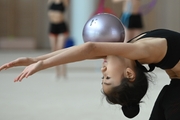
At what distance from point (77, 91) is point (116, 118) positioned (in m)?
1.92

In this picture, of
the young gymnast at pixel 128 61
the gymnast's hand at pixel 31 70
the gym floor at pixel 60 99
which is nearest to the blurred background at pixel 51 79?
the gym floor at pixel 60 99

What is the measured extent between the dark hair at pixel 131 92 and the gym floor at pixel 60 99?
0.23 meters

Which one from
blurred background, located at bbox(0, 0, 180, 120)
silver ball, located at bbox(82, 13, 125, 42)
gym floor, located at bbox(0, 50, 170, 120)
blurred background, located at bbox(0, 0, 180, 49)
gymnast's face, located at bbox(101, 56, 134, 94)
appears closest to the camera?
gymnast's face, located at bbox(101, 56, 134, 94)

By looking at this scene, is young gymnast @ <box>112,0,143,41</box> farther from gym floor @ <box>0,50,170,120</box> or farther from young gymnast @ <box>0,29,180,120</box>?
young gymnast @ <box>0,29,180,120</box>

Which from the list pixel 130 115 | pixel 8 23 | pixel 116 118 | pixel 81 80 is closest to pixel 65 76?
pixel 81 80

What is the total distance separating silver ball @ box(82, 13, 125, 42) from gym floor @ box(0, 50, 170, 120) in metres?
0.53

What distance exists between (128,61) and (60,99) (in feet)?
9.79

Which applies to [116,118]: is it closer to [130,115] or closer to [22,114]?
[22,114]

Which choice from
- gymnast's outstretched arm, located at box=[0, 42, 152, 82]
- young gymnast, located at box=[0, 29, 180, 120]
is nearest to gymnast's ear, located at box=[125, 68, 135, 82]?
young gymnast, located at box=[0, 29, 180, 120]

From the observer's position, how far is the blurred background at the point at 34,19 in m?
13.3

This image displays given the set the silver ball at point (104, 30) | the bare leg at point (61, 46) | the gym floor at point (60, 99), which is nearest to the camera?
the silver ball at point (104, 30)

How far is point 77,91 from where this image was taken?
6297 mm

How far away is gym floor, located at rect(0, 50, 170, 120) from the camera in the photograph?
4594mm

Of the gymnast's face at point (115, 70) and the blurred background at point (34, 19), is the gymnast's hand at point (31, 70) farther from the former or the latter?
the blurred background at point (34, 19)
